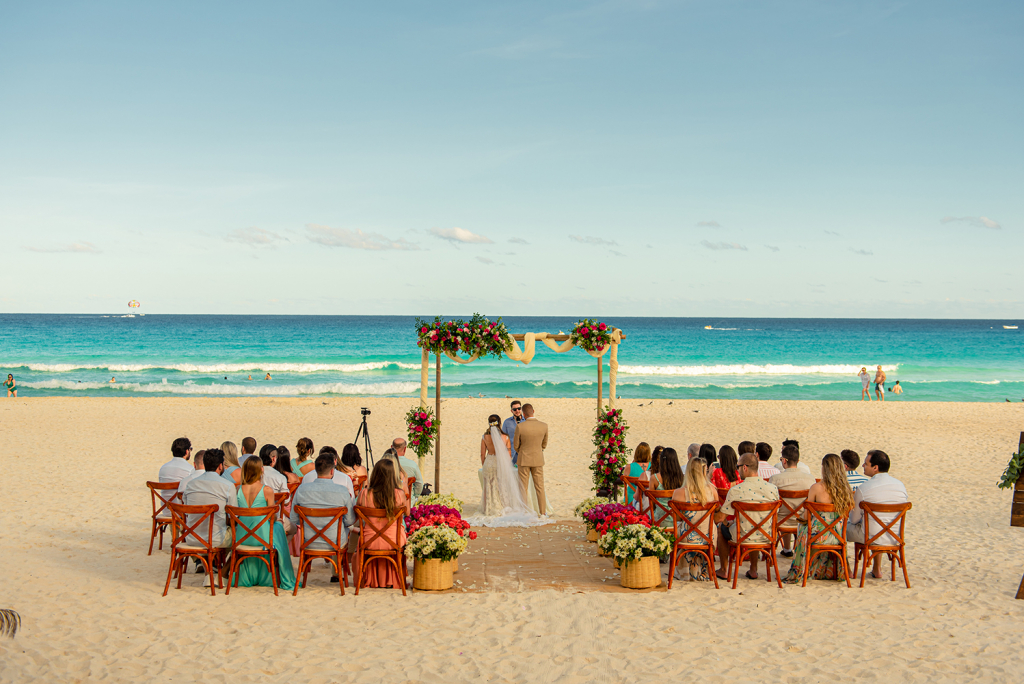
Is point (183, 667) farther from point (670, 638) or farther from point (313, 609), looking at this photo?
point (670, 638)

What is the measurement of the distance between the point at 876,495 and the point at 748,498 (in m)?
1.26

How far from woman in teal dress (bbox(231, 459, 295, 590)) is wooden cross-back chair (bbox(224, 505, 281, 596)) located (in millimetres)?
21

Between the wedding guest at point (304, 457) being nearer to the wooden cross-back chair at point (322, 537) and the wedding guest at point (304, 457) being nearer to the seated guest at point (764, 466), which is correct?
the wooden cross-back chair at point (322, 537)

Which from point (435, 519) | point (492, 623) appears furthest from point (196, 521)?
point (492, 623)

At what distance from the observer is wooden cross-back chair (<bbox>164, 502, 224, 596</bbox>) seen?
6148mm

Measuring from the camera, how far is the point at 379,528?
6.36 m

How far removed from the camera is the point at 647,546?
640cm

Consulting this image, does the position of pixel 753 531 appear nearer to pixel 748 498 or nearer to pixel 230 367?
pixel 748 498

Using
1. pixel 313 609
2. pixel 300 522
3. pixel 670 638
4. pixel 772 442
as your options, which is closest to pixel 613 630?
pixel 670 638

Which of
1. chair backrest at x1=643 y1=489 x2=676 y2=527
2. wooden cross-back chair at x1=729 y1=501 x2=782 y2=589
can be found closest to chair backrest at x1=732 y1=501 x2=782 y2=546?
wooden cross-back chair at x1=729 y1=501 x2=782 y2=589

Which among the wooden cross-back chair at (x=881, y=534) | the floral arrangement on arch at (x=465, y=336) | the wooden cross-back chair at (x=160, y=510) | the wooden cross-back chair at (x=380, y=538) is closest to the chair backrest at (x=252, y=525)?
the wooden cross-back chair at (x=380, y=538)

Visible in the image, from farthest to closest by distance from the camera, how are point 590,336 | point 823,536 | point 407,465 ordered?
point 590,336 → point 407,465 → point 823,536

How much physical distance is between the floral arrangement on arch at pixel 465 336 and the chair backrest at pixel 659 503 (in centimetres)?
348

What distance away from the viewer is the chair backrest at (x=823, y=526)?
21.4 ft
